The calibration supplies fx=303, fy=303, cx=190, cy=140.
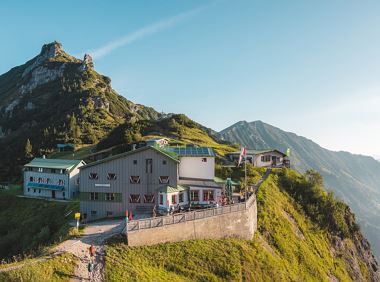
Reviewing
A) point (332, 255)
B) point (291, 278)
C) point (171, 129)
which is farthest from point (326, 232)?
point (171, 129)

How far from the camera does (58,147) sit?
396 feet

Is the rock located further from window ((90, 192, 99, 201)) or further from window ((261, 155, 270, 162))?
window ((90, 192, 99, 201))

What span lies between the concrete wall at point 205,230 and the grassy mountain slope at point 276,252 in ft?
2.38

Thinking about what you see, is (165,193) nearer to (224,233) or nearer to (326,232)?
(224,233)

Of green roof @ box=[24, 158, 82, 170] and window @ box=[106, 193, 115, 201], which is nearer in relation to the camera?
window @ box=[106, 193, 115, 201]

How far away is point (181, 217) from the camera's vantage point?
32.1 meters

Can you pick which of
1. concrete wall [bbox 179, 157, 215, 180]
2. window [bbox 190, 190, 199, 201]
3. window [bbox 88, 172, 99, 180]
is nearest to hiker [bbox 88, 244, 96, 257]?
window [bbox 88, 172, 99, 180]

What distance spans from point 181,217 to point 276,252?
17717mm

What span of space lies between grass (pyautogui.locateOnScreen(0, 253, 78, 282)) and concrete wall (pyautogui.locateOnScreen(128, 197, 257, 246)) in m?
5.97

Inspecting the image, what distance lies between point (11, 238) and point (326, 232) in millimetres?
55361

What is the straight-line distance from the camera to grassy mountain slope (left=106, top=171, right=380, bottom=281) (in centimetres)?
2706

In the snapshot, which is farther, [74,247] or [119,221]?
[119,221]

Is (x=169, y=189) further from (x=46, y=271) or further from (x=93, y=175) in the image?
(x=46, y=271)

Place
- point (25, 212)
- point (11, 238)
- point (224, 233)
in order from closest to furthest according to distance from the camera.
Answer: point (224, 233)
point (11, 238)
point (25, 212)
